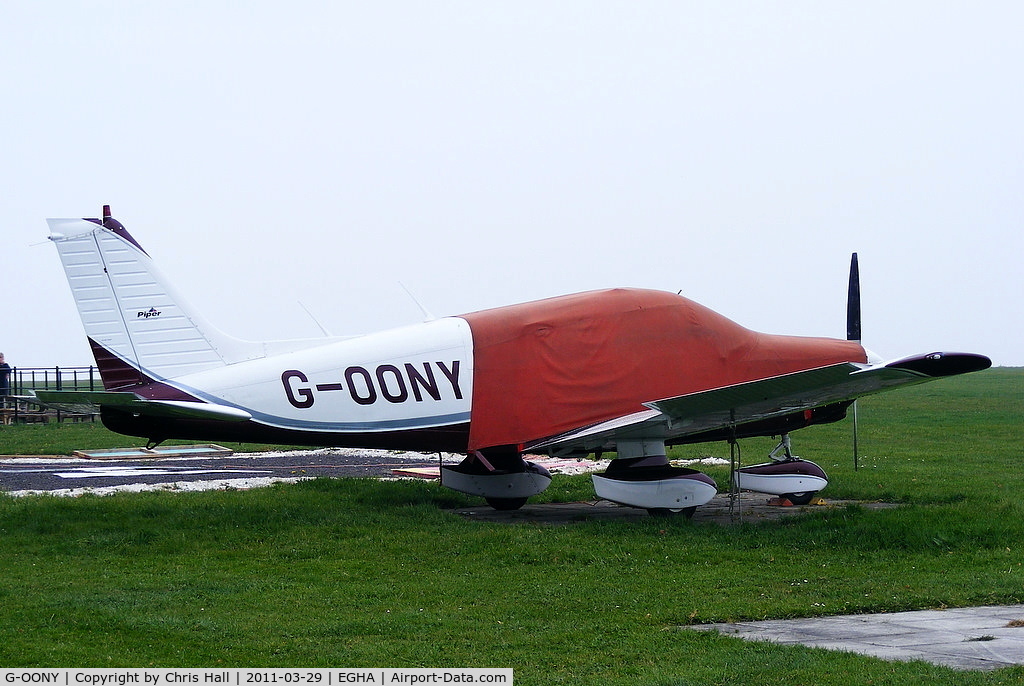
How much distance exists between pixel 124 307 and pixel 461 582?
6.01m

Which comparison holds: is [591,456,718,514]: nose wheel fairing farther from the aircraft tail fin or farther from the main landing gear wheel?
the aircraft tail fin

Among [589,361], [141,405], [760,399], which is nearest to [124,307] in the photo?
[141,405]

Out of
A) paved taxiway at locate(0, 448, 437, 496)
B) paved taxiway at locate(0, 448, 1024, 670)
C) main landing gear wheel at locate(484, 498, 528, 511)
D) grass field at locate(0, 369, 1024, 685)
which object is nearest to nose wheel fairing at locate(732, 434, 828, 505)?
paved taxiway at locate(0, 448, 1024, 670)

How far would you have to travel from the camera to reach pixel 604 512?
14.4 metres

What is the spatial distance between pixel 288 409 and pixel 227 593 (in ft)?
14.9

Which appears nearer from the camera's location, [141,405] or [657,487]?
[141,405]

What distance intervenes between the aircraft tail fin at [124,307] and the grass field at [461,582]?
5.87 feet

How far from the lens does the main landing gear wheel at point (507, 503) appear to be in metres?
Answer: 14.8

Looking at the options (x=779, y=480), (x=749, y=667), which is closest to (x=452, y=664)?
(x=749, y=667)

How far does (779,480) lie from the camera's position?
14984 mm

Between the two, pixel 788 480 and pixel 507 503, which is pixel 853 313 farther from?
pixel 507 503

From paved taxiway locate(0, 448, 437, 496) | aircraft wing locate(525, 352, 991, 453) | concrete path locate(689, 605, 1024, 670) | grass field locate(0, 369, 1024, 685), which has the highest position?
aircraft wing locate(525, 352, 991, 453)

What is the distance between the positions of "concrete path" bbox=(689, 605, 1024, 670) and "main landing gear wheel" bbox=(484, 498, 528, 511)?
7.28 m

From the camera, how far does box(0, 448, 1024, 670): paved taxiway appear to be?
683 centimetres
